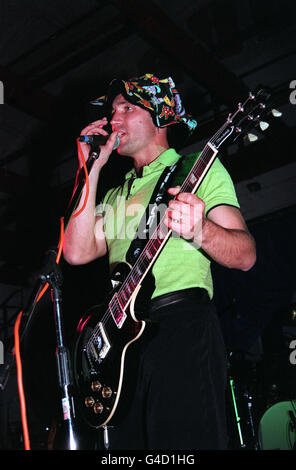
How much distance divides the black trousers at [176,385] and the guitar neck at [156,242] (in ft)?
0.47

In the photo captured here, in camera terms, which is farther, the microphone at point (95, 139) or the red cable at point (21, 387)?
the microphone at point (95, 139)

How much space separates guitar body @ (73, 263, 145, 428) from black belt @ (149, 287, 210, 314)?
0.29 feet

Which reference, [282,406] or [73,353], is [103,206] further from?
[282,406]

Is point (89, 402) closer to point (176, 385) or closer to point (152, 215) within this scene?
point (176, 385)

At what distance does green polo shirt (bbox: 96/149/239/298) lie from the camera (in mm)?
1538

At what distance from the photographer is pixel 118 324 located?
60.1 inches

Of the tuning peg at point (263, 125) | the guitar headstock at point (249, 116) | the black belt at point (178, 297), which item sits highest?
the guitar headstock at point (249, 116)

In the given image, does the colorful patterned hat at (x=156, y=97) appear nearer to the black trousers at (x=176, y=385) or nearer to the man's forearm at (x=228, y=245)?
the man's forearm at (x=228, y=245)

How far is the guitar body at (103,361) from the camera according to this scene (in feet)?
4.76

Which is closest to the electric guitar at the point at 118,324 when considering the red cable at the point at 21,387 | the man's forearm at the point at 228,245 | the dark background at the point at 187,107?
the man's forearm at the point at 228,245

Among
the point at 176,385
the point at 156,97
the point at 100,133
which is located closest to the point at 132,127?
the point at 156,97

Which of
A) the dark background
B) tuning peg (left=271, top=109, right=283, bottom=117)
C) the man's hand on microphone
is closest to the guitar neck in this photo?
tuning peg (left=271, top=109, right=283, bottom=117)

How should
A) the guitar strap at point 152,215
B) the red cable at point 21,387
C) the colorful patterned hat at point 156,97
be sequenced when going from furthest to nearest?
the colorful patterned hat at point 156,97
the guitar strap at point 152,215
the red cable at point 21,387

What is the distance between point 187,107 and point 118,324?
3.99 metres
